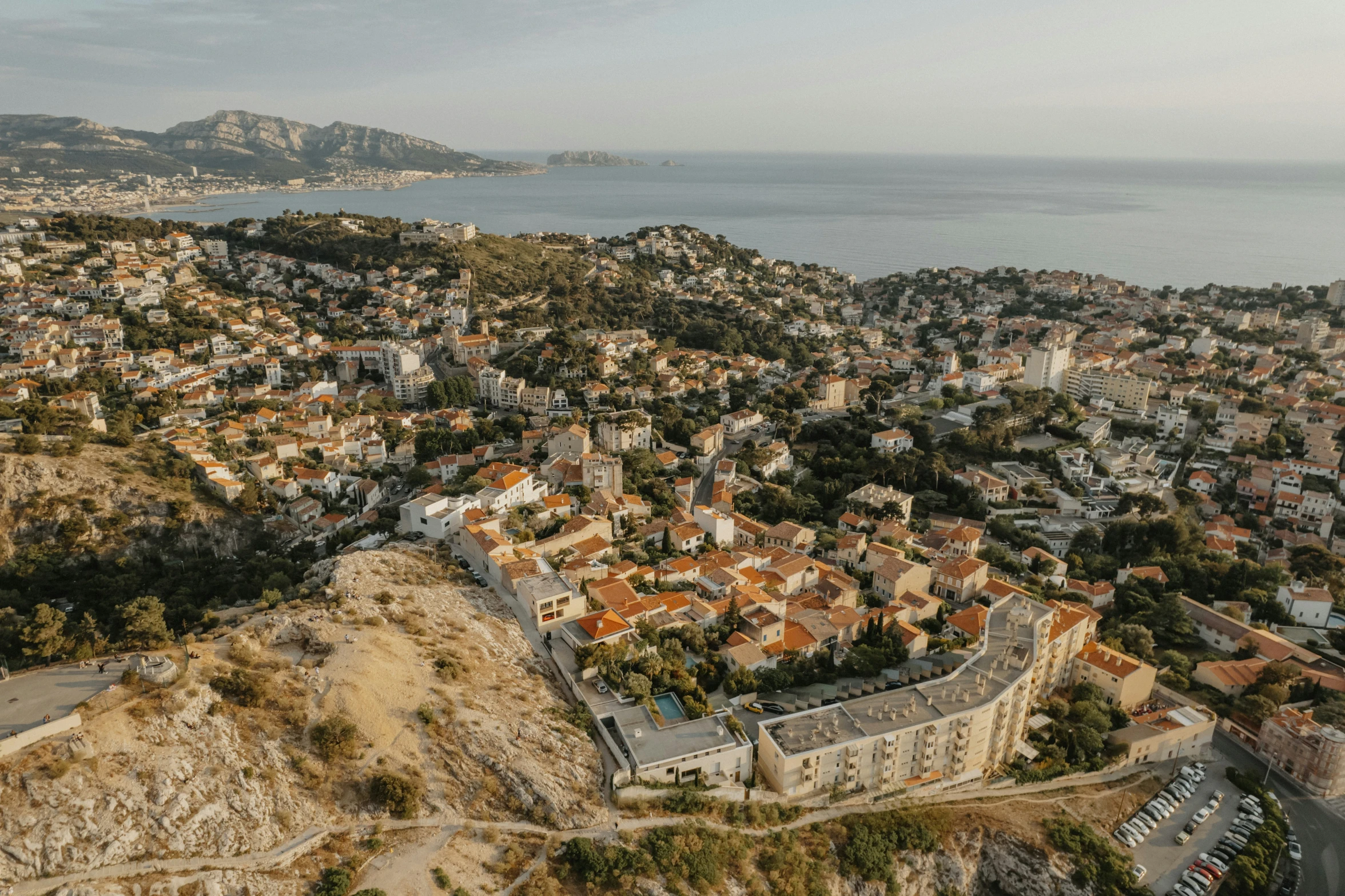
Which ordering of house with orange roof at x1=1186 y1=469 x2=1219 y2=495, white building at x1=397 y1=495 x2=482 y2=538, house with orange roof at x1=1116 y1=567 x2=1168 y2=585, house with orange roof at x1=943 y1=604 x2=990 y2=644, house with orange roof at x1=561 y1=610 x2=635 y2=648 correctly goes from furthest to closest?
house with orange roof at x1=1186 y1=469 x2=1219 y2=495
house with orange roof at x1=1116 y1=567 x2=1168 y2=585
white building at x1=397 y1=495 x2=482 y2=538
house with orange roof at x1=943 y1=604 x2=990 y2=644
house with orange roof at x1=561 y1=610 x2=635 y2=648

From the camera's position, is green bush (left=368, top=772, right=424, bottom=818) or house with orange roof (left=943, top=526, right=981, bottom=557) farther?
house with orange roof (left=943, top=526, right=981, bottom=557)

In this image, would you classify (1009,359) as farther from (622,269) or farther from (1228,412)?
(622,269)

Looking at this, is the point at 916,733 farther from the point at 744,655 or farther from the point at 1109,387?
the point at 1109,387

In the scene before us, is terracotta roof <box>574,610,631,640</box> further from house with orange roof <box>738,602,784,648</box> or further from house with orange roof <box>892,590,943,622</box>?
house with orange roof <box>892,590,943,622</box>

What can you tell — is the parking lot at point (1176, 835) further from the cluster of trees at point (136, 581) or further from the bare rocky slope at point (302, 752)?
the cluster of trees at point (136, 581)

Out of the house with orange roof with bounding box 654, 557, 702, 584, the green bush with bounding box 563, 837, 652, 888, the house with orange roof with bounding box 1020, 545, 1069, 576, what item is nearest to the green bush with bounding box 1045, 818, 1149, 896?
the green bush with bounding box 563, 837, 652, 888

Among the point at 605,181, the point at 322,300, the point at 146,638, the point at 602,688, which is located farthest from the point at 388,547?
the point at 605,181

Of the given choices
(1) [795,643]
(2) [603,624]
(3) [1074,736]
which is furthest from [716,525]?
(3) [1074,736]
